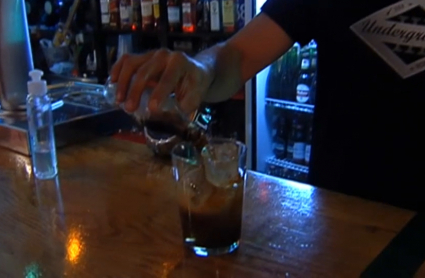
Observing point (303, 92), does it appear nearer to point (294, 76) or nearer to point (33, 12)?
point (294, 76)

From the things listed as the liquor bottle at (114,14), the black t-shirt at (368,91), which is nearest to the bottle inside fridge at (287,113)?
the liquor bottle at (114,14)

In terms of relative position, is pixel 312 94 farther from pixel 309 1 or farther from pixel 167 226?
pixel 167 226

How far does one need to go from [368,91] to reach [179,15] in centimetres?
151

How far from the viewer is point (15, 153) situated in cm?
110

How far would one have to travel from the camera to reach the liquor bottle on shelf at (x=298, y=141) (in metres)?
2.36

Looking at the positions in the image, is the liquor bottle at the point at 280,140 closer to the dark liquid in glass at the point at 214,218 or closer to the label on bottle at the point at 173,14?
the label on bottle at the point at 173,14

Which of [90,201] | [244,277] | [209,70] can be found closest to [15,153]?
[90,201]

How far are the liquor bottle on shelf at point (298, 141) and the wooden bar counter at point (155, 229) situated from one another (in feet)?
4.81

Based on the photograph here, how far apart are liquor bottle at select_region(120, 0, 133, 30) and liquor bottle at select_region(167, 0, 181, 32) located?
27cm

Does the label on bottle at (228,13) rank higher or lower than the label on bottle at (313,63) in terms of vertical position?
higher

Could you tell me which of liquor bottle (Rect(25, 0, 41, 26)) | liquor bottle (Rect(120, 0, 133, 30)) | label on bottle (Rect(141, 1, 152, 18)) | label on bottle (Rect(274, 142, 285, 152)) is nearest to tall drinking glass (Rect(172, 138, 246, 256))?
label on bottle (Rect(274, 142, 285, 152))

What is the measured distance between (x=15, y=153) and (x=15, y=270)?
1.63 ft

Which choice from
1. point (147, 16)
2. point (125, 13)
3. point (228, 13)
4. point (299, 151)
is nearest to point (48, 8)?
point (125, 13)

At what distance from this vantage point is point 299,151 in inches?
92.7
